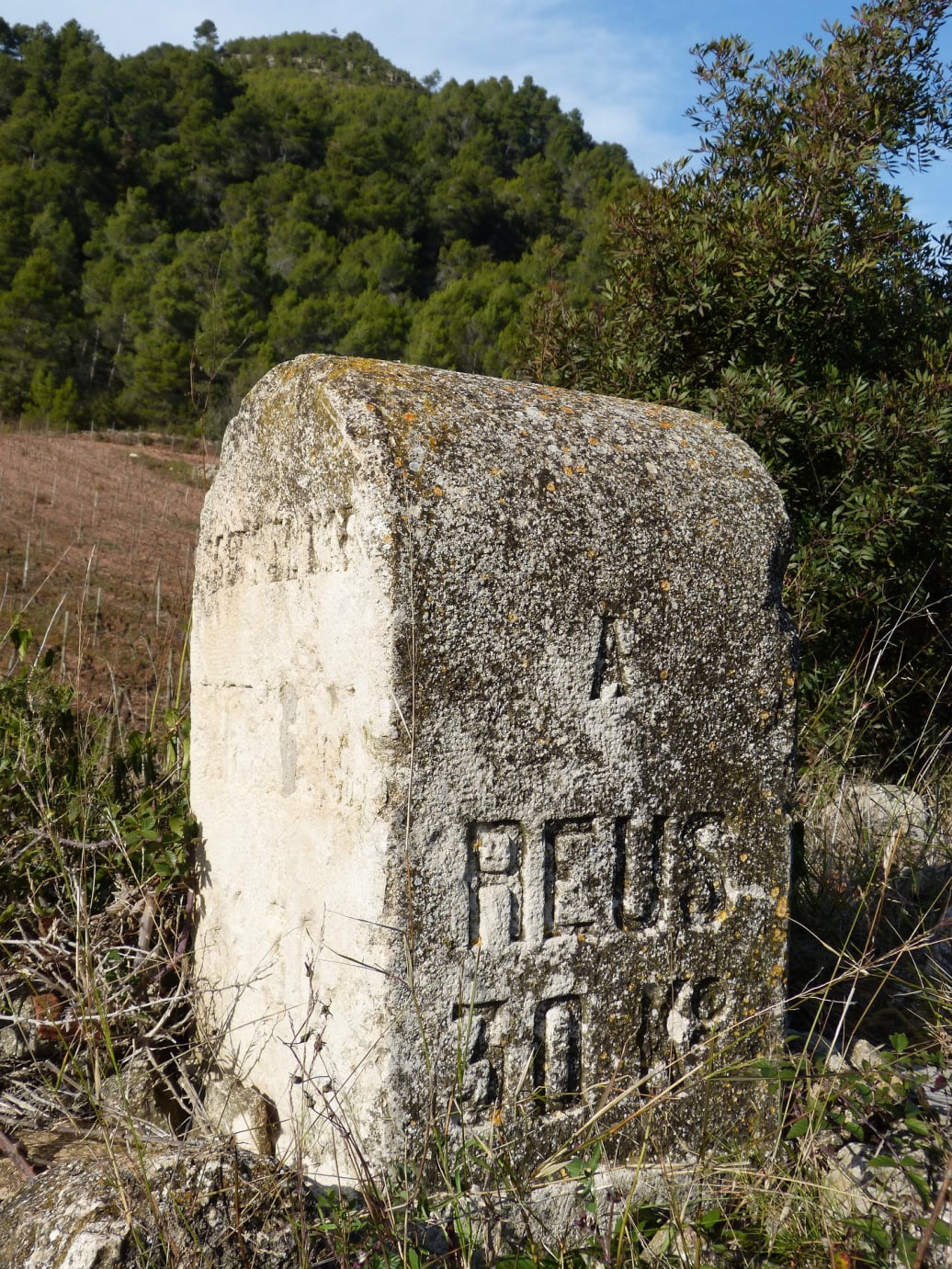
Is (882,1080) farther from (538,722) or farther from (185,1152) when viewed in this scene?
(185,1152)

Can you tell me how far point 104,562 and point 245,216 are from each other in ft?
90.3

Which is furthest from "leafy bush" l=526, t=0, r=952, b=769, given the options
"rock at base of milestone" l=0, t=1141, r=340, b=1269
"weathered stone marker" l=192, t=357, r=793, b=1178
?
"rock at base of milestone" l=0, t=1141, r=340, b=1269

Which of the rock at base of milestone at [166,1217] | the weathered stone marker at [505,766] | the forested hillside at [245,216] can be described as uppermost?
the forested hillside at [245,216]

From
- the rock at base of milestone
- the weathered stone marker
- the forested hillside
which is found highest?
the forested hillside

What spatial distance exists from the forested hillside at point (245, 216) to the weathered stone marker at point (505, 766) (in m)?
16.3

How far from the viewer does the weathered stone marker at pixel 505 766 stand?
5.47 feet

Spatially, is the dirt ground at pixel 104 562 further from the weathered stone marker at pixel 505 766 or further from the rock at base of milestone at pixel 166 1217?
the rock at base of milestone at pixel 166 1217

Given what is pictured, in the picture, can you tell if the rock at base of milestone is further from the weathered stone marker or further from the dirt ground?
the dirt ground

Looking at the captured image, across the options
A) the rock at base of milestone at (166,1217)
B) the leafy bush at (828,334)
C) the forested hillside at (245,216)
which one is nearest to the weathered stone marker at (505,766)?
the rock at base of milestone at (166,1217)

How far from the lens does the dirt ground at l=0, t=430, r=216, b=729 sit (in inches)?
168

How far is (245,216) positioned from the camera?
1257 inches

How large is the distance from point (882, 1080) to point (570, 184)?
31920mm

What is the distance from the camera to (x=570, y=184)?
3034cm

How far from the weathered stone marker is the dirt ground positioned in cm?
84
